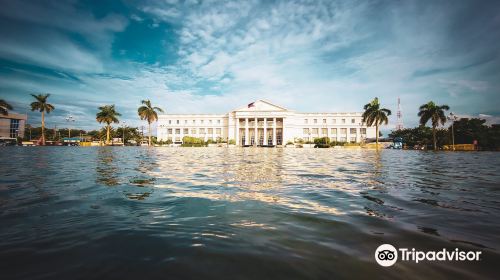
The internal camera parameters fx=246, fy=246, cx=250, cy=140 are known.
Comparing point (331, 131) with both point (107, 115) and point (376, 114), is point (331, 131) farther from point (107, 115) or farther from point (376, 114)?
point (107, 115)

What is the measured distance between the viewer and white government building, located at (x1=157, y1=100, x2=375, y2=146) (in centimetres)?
8988

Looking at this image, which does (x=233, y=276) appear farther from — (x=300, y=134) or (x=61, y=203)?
(x=300, y=134)

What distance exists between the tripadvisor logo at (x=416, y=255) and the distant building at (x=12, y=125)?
359 feet

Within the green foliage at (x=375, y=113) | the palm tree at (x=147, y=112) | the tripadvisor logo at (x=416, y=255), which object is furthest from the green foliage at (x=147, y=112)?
the tripadvisor logo at (x=416, y=255)

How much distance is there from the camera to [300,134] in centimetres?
9600

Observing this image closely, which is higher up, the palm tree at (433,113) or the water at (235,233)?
the palm tree at (433,113)

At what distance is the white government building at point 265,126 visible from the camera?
295ft

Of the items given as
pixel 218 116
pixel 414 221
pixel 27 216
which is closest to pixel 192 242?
pixel 27 216

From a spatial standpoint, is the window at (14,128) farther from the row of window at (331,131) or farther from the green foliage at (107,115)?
the row of window at (331,131)

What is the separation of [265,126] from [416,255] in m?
86.9

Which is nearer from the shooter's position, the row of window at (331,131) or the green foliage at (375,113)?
the green foliage at (375,113)

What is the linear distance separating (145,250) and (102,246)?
1.43 ft

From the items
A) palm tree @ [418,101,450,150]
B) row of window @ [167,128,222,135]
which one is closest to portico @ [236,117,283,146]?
row of window @ [167,128,222,135]

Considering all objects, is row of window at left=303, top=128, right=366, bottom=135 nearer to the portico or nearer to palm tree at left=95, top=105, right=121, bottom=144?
the portico
